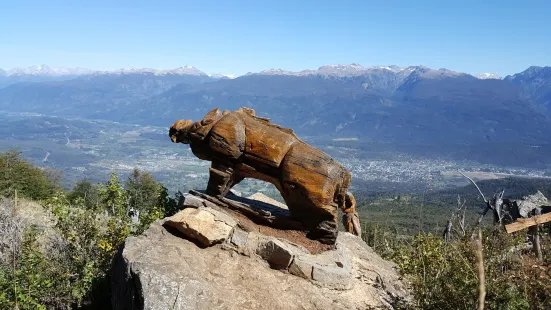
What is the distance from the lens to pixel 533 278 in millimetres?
6512

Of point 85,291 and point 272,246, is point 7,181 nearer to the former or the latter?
point 85,291

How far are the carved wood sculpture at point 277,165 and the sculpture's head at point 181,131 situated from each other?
0.11 m

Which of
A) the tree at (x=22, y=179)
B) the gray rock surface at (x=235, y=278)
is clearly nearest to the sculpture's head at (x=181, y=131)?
the gray rock surface at (x=235, y=278)

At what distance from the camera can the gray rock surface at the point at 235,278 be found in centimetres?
828

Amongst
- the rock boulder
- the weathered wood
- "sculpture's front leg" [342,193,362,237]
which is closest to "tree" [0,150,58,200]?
the rock boulder

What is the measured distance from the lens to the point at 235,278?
9.48 meters

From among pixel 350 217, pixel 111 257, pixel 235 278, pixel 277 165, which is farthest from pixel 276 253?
pixel 350 217

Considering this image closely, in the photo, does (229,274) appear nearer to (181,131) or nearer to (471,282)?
(181,131)

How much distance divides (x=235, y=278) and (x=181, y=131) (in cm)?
471

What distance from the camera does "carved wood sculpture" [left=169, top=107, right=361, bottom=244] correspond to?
10773 mm

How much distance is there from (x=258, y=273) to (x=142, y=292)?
2.84 meters

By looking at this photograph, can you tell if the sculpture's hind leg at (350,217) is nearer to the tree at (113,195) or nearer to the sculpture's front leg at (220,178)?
the sculpture's front leg at (220,178)

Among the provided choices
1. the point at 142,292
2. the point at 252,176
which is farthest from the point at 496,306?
the point at 252,176

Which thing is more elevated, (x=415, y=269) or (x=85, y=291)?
(x=415, y=269)
